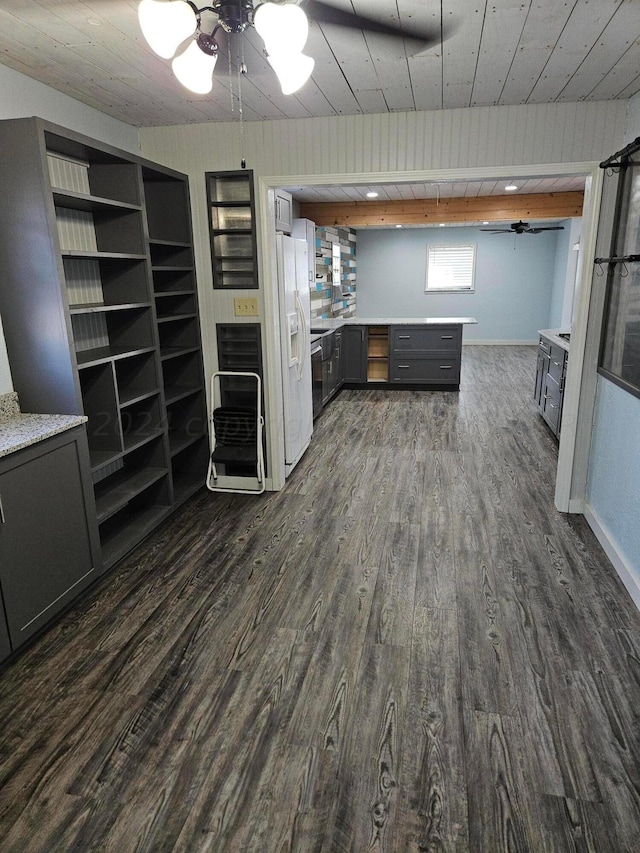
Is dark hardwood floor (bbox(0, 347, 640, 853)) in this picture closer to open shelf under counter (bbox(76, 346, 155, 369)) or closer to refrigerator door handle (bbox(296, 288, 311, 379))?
open shelf under counter (bbox(76, 346, 155, 369))

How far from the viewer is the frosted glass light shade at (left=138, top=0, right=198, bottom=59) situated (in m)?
1.42

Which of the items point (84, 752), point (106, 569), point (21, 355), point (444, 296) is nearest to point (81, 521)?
point (106, 569)

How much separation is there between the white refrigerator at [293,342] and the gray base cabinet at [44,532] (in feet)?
5.78

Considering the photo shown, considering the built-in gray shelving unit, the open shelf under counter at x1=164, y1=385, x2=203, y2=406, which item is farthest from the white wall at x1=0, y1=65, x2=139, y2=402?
the open shelf under counter at x1=164, y1=385, x2=203, y2=406

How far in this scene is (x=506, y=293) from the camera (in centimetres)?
1063

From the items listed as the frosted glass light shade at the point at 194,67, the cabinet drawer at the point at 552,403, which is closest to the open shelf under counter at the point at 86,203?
the frosted glass light shade at the point at 194,67

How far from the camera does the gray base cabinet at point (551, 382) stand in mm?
4613

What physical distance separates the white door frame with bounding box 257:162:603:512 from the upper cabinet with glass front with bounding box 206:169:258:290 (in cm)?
11

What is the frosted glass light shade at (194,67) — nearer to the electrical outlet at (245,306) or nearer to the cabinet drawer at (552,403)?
the electrical outlet at (245,306)

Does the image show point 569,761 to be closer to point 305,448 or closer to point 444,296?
point 305,448

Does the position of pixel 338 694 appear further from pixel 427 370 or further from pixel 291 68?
pixel 427 370

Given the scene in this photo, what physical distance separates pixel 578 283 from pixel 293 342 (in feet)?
6.69

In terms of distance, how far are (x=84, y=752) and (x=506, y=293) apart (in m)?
10.6

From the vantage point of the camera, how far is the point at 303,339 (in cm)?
431
